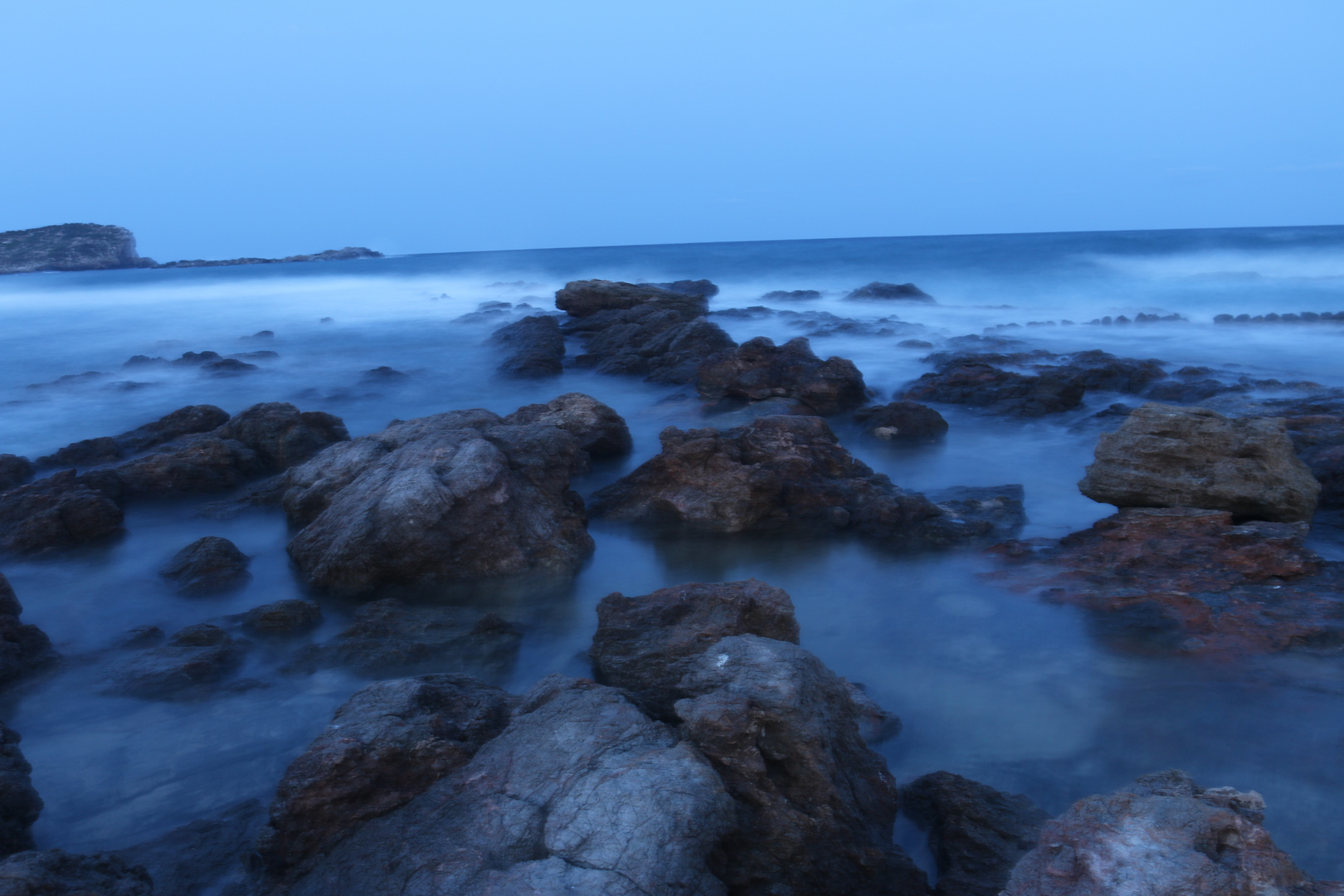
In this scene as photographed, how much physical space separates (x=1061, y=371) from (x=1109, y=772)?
892cm

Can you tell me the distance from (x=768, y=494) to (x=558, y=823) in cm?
473

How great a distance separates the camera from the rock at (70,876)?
8.77 ft

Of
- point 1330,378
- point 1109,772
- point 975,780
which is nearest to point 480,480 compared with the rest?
point 975,780

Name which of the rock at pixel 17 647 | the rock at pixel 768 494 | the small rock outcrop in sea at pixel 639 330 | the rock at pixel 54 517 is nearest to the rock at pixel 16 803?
the rock at pixel 17 647

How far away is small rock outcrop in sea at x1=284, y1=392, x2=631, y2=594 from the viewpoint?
6.20 m

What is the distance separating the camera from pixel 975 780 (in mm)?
4016

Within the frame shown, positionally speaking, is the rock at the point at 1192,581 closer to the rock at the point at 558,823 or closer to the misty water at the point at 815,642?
the misty water at the point at 815,642

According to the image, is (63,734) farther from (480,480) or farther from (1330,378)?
(1330,378)

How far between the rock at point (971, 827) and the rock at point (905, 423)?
22.0ft

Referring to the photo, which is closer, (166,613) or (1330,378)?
(166,613)

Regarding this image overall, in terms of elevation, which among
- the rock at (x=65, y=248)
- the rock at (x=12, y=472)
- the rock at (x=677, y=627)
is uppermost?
the rock at (x=65, y=248)

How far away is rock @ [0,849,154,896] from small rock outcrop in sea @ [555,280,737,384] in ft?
35.7

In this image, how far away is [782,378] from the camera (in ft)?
37.3

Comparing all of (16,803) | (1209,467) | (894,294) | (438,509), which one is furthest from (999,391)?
(894,294)
